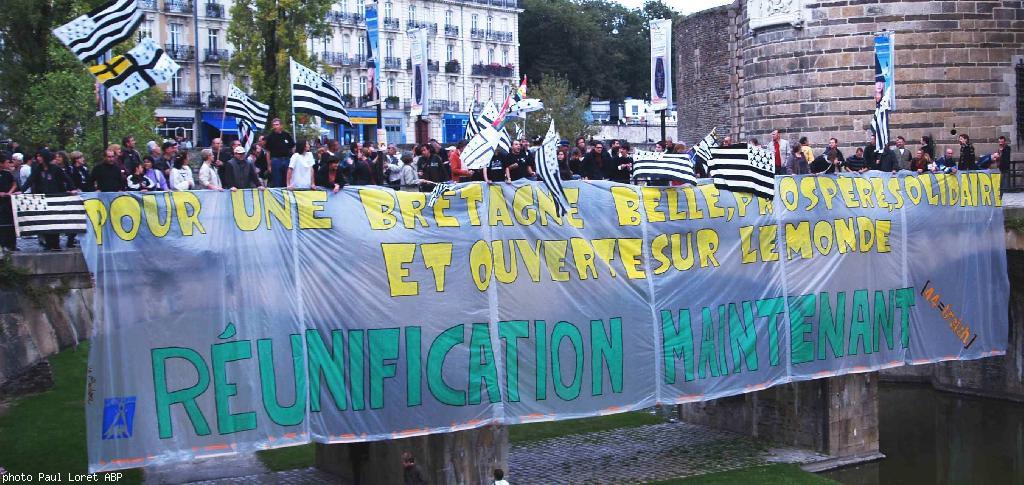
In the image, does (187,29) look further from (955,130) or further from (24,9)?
(955,130)

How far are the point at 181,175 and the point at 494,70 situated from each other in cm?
6842

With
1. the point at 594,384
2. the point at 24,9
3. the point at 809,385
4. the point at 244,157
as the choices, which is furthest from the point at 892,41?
the point at 24,9

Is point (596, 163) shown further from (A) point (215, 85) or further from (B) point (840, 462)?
(A) point (215, 85)

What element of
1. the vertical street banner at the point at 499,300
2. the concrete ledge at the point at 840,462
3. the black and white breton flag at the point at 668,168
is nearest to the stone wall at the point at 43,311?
the vertical street banner at the point at 499,300

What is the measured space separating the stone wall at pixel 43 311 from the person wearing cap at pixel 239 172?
10.4ft

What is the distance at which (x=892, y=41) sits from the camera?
29.1m

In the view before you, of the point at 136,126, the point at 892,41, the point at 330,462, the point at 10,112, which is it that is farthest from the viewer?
the point at 10,112

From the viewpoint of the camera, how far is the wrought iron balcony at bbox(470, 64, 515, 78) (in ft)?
286

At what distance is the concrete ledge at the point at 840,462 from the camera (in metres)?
24.3

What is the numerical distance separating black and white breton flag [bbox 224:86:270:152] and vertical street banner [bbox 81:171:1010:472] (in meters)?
5.84

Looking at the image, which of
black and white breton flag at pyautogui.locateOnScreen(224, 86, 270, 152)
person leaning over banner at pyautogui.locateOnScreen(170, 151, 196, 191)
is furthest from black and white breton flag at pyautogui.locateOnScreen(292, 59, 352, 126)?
person leaning over banner at pyautogui.locateOnScreen(170, 151, 196, 191)

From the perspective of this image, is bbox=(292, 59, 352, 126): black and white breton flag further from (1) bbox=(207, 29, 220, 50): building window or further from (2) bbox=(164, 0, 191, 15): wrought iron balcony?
(1) bbox=(207, 29, 220, 50): building window

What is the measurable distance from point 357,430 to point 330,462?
17.4ft

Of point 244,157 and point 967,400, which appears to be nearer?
point 244,157
